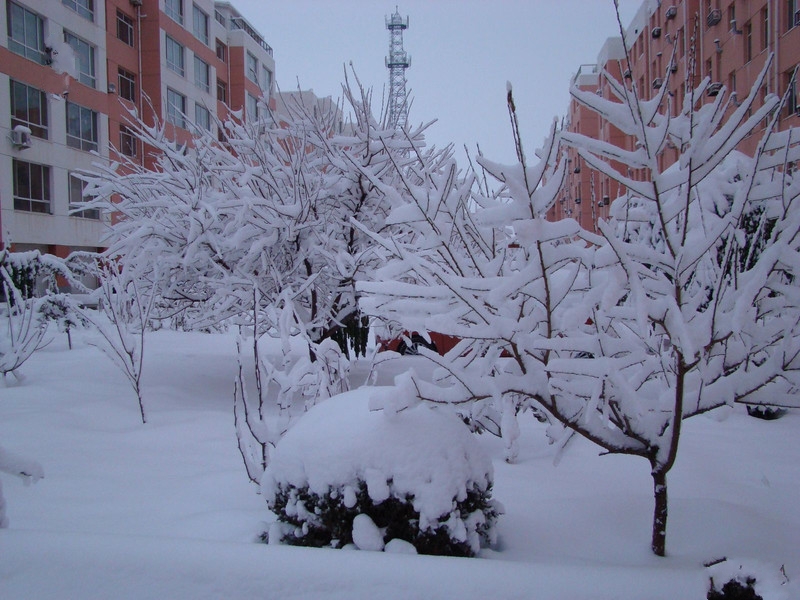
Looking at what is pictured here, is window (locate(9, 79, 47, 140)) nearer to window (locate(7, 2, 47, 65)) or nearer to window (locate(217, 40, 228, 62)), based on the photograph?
window (locate(7, 2, 47, 65))

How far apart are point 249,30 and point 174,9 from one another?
1061cm

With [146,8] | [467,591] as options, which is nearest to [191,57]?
[146,8]

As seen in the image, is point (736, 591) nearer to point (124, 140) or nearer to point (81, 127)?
point (81, 127)

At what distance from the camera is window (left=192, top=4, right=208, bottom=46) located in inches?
1161

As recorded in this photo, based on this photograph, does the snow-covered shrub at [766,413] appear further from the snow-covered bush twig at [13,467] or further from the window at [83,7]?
the window at [83,7]

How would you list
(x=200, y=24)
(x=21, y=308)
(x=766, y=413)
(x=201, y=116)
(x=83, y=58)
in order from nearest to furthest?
(x=766, y=413) < (x=21, y=308) < (x=83, y=58) < (x=200, y=24) < (x=201, y=116)

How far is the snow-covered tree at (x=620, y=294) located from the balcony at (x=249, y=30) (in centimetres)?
3803

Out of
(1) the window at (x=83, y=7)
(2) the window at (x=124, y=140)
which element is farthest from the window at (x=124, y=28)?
(2) the window at (x=124, y=140)

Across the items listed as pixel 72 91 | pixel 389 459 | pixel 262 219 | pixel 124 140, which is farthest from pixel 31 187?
pixel 389 459

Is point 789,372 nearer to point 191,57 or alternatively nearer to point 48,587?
point 48,587

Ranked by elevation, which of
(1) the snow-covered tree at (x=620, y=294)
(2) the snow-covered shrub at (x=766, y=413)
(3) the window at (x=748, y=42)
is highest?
(3) the window at (x=748, y=42)

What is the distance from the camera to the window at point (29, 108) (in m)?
18.7

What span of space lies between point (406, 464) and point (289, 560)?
60 cm

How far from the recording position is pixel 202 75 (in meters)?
30.6
